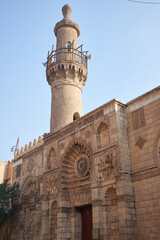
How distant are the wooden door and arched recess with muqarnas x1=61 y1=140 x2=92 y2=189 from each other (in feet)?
3.50

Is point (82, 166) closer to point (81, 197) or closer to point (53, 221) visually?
point (81, 197)

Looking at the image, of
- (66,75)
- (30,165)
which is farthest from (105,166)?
(66,75)

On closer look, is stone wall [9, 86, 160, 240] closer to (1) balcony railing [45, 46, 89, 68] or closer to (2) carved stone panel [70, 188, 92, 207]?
(2) carved stone panel [70, 188, 92, 207]

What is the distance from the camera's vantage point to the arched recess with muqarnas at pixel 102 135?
10.2 meters

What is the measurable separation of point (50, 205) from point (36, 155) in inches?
144

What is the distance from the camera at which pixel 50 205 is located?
11.9 m

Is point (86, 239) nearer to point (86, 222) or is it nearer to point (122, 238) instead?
point (86, 222)

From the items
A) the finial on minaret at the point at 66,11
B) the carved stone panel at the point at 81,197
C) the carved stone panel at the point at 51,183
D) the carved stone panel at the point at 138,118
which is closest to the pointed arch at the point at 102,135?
the carved stone panel at the point at 138,118

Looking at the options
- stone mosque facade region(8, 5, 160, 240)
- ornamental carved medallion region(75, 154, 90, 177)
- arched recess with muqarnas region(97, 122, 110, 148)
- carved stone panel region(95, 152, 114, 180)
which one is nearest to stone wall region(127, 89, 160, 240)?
stone mosque facade region(8, 5, 160, 240)

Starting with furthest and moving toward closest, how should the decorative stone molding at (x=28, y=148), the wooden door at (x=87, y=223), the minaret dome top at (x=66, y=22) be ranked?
the minaret dome top at (x=66, y=22)
the decorative stone molding at (x=28, y=148)
the wooden door at (x=87, y=223)

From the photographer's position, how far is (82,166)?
11.4 meters

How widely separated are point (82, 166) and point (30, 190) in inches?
187

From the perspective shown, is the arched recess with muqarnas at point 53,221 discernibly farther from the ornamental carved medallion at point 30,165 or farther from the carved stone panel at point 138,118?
the carved stone panel at point 138,118

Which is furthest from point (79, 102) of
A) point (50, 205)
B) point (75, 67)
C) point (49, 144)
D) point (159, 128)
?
point (159, 128)
